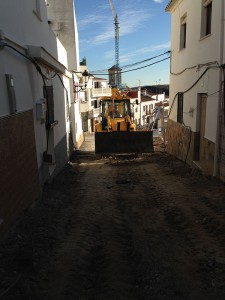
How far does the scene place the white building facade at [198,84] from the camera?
29.4 feet

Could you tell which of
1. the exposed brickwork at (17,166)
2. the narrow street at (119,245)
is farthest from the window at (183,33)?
the exposed brickwork at (17,166)

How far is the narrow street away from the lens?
3.77 metres

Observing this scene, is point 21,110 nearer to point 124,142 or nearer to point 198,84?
point 198,84

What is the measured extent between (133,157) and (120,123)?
6.18ft

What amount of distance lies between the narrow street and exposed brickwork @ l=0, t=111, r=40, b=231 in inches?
11.7

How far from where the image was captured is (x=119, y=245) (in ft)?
16.7

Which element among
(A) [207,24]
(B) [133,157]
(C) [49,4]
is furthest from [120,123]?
(C) [49,4]

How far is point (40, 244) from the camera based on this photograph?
4828 mm

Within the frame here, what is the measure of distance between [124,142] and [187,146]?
2.85 metres

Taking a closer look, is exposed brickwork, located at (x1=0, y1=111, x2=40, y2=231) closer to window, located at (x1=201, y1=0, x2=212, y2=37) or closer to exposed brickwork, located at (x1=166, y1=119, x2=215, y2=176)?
exposed brickwork, located at (x1=166, y1=119, x2=215, y2=176)

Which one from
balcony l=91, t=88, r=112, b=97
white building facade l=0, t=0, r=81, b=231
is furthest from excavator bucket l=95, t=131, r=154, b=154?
balcony l=91, t=88, r=112, b=97

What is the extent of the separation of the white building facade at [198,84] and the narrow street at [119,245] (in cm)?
168

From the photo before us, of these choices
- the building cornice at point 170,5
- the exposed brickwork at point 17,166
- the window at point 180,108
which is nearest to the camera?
the exposed brickwork at point 17,166

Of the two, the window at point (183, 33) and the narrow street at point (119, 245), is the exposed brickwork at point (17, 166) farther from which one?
the window at point (183, 33)
